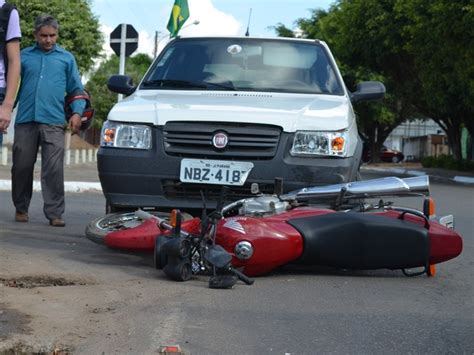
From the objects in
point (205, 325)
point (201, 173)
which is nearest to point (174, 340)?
point (205, 325)

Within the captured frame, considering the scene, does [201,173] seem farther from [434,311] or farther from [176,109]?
[434,311]

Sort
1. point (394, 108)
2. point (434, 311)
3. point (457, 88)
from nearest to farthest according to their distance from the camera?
point (434, 311) → point (457, 88) → point (394, 108)

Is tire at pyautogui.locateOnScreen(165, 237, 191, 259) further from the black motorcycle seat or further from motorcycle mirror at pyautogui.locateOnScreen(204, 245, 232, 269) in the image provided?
the black motorcycle seat

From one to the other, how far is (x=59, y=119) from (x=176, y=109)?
2.03 metres

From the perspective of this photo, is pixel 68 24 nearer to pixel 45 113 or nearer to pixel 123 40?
pixel 123 40

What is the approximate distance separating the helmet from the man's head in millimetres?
509

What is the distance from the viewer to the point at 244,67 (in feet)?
26.9

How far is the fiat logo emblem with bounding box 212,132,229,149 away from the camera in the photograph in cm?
689

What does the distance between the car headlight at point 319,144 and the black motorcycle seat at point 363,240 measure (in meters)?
0.76

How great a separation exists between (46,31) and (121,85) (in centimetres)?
84

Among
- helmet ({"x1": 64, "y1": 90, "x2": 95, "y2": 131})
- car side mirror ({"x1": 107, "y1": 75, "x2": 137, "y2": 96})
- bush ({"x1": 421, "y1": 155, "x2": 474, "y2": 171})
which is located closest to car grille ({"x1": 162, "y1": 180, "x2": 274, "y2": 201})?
car side mirror ({"x1": 107, "y1": 75, "x2": 137, "y2": 96})

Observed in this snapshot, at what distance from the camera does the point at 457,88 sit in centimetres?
3541

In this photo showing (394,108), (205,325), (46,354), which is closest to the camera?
(46,354)

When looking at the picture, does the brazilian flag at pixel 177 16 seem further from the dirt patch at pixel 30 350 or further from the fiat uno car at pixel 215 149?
the dirt patch at pixel 30 350
